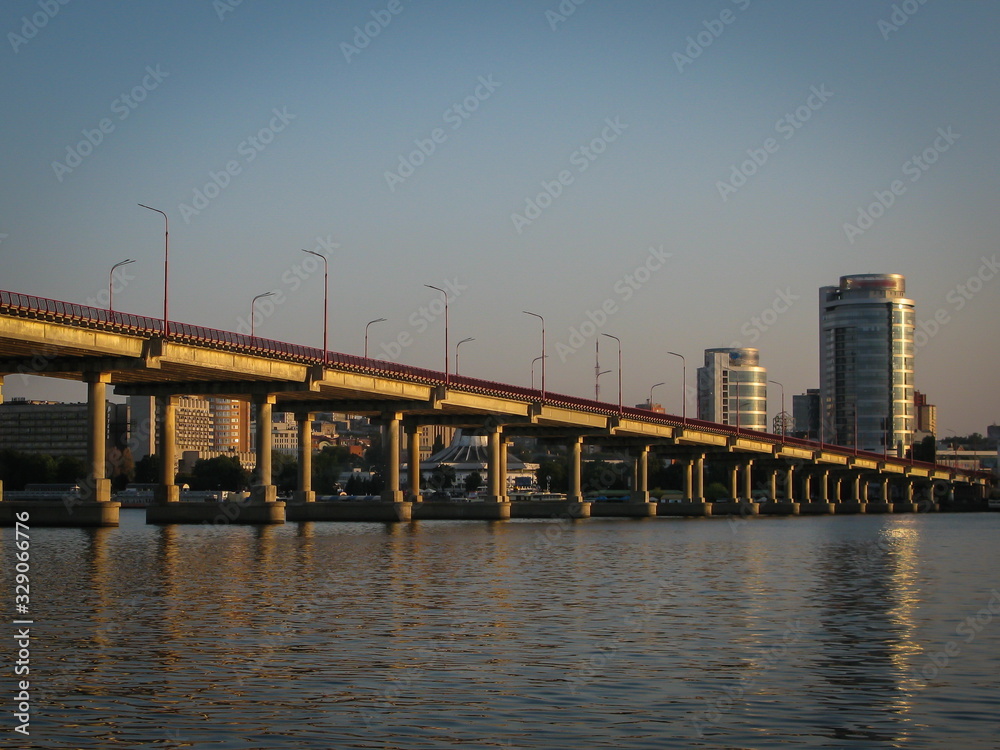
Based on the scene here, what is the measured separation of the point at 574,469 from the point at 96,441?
230ft

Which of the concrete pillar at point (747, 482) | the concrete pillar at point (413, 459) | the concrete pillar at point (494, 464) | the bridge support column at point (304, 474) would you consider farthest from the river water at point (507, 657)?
the concrete pillar at point (747, 482)

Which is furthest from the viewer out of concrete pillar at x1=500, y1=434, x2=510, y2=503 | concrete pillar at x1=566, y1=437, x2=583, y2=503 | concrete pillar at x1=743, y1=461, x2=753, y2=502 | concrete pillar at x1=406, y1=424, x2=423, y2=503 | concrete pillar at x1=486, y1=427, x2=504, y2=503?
concrete pillar at x1=743, y1=461, x2=753, y2=502

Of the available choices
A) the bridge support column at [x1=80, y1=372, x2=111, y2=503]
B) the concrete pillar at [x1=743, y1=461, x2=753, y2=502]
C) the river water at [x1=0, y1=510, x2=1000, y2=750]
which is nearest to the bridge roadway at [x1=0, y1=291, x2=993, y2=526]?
the bridge support column at [x1=80, y1=372, x2=111, y2=503]

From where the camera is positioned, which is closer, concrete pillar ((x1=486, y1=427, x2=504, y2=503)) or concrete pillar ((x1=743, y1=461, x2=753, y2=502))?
concrete pillar ((x1=486, y1=427, x2=504, y2=503))

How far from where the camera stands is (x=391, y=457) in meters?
118

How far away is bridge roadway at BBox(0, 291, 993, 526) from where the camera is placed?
8294 cm

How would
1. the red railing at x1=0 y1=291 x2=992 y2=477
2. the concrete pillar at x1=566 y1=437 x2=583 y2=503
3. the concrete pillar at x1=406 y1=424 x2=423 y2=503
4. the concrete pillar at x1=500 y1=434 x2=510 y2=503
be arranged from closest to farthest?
the red railing at x1=0 y1=291 x2=992 y2=477 < the concrete pillar at x1=406 y1=424 x2=423 y2=503 < the concrete pillar at x1=500 y1=434 x2=510 y2=503 < the concrete pillar at x1=566 y1=437 x2=583 y2=503

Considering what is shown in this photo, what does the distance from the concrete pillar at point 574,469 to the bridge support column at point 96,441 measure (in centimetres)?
6747

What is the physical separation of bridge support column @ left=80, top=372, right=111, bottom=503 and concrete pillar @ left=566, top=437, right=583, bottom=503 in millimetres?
67473

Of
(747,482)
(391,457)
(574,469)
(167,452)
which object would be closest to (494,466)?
(574,469)

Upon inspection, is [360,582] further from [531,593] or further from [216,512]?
[216,512]

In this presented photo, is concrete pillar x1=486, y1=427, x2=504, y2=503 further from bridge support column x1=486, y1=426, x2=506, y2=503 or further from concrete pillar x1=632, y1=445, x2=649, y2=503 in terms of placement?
concrete pillar x1=632, y1=445, x2=649, y2=503

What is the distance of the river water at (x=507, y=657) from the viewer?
18969 millimetres

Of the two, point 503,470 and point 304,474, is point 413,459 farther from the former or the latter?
point 304,474
